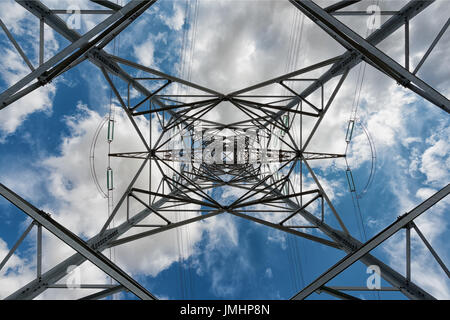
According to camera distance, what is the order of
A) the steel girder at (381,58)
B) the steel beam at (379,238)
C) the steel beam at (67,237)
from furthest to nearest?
the steel girder at (381,58), the steel beam at (379,238), the steel beam at (67,237)

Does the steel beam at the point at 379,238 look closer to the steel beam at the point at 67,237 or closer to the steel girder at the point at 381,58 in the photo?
the steel girder at the point at 381,58

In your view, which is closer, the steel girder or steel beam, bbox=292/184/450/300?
steel beam, bbox=292/184/450/300

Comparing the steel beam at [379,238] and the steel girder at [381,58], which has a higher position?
the steel girder at [381,58]

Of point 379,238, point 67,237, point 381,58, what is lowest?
point 379,238

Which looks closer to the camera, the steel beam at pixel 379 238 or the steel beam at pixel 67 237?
the steel beam at pixel 67 237

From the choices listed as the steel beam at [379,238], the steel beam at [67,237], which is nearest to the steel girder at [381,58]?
the steel beam at [379,238]

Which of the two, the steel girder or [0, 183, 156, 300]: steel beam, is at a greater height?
the steel girder

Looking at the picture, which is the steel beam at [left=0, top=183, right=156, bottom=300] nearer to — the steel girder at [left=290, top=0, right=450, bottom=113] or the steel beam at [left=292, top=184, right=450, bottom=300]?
the steel beam at [left=292, top=184, right=450, bottom=300]

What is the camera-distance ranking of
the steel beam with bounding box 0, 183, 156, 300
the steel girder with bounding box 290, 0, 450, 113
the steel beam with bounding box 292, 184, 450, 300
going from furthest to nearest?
the steel girder with bounding box 290, 0, 450, 113 → the steel beam with bounding box 292, 184, 450, 300 → the steel beam with bounding box 0, 183, 156, 300

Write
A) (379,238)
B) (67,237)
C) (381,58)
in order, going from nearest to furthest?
(67,237) → (379,238) → (381,58)

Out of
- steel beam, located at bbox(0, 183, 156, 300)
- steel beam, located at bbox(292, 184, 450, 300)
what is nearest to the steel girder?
steel beam, located at bbox(292, 184, 450, 300)

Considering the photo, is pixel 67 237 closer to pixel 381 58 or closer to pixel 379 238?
pixel 379 238

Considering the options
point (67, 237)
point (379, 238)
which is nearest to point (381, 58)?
point (379, 238)
